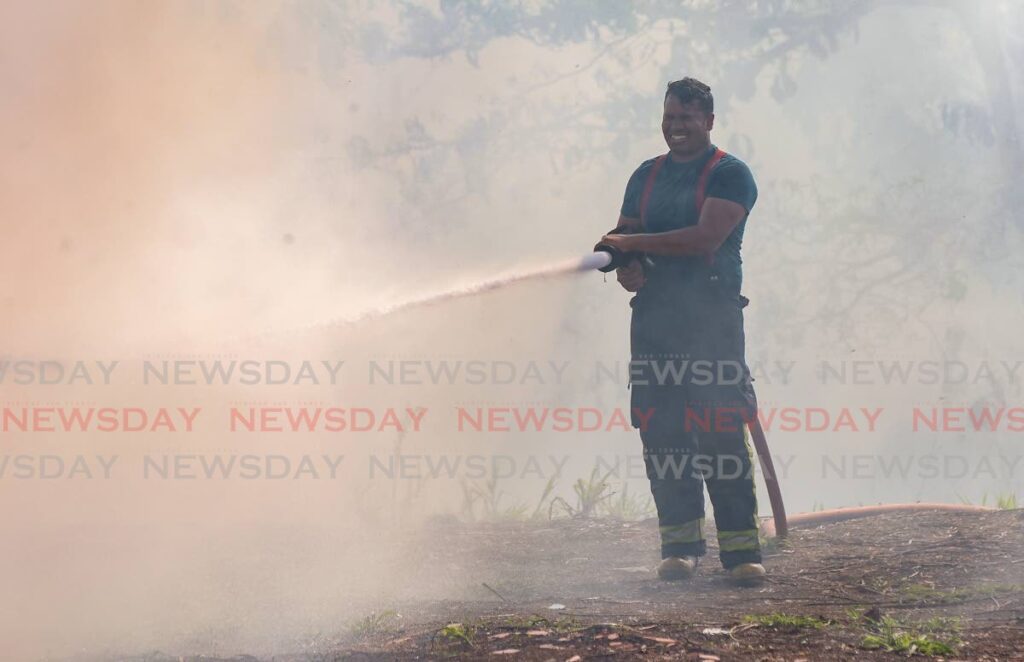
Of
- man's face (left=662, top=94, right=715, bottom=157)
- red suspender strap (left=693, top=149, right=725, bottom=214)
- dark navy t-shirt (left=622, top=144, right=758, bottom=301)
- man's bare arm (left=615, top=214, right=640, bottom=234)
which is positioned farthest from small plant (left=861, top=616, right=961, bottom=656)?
man's face (left=662, top=94, right=715, bottom=157)

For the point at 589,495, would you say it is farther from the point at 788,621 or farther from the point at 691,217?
the point at 788,621

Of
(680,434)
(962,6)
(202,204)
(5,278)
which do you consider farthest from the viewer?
(962,6)

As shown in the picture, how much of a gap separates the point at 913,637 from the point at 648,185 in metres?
2.39

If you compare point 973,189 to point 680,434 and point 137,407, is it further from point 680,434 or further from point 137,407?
point 137,407

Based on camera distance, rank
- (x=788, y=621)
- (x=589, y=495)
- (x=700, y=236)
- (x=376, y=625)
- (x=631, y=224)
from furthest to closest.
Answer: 1. (x=589, y=495)
2. (x=631, y=224)
3. (x=700, y=236)
4. (x=376, y=625)
5. (x=788, y=621)

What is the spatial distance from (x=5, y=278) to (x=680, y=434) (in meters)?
4.20

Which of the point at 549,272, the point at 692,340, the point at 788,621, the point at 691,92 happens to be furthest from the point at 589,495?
the point at 788,621

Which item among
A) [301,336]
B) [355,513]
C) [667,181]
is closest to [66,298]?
[301,336]

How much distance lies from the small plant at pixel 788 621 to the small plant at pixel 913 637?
0.18m

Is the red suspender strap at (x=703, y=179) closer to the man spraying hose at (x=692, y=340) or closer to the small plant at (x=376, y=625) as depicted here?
the man spraying hose at (x=692, y=340)

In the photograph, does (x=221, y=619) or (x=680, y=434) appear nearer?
(x=221, y=619)

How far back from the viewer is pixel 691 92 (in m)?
4.85

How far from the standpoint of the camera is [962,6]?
957cm

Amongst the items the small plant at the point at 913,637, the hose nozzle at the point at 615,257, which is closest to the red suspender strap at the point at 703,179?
the hose nozzle at the point at 615,257
